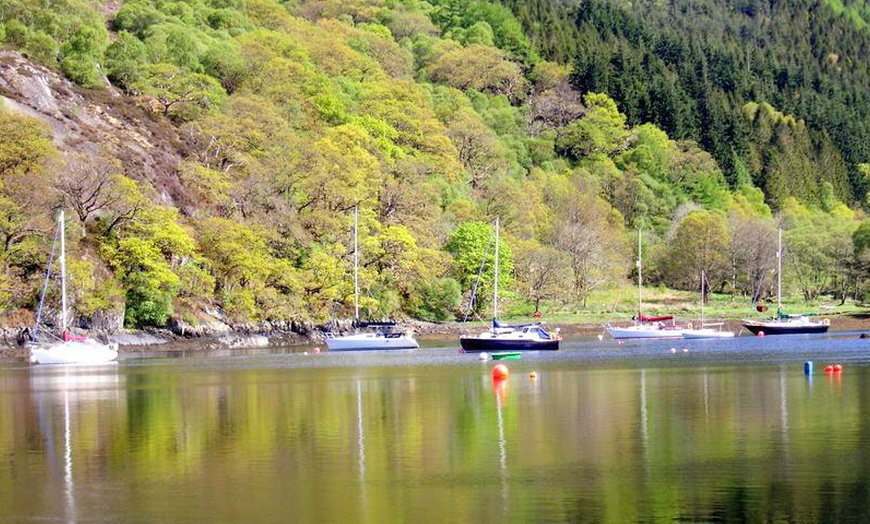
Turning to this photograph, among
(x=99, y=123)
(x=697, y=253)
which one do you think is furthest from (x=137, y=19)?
(x=697, y=253)

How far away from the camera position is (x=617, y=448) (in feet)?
113

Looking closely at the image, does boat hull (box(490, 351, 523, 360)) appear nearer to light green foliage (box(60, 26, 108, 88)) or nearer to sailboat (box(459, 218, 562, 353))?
sailboat (box(459, 218, 562, 353))

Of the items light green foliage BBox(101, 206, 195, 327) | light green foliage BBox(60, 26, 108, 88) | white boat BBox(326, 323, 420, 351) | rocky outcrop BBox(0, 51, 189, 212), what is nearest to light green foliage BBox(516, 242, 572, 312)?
rocky outcrop BBox(0, 51, 189, 212)

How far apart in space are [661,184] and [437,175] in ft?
176

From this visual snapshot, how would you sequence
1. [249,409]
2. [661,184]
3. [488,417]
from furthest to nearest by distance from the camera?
[661,184]
[249,409]
[488,417]

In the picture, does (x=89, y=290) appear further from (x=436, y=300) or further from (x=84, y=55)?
(x=84, y=55)

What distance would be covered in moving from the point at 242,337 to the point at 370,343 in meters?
13.6

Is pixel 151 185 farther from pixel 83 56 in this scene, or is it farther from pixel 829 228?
pixel 829 228

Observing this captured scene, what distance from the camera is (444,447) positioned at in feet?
117

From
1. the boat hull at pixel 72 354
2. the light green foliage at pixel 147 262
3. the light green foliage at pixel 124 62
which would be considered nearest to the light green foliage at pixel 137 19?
the light green foliage at pixel 124 62

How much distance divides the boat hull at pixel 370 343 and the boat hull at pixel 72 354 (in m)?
17.9

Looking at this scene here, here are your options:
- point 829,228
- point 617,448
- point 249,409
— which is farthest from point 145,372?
point 829,228

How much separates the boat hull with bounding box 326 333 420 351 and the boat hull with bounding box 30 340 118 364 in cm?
1786

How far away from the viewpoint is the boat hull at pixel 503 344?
8556 centimetres
